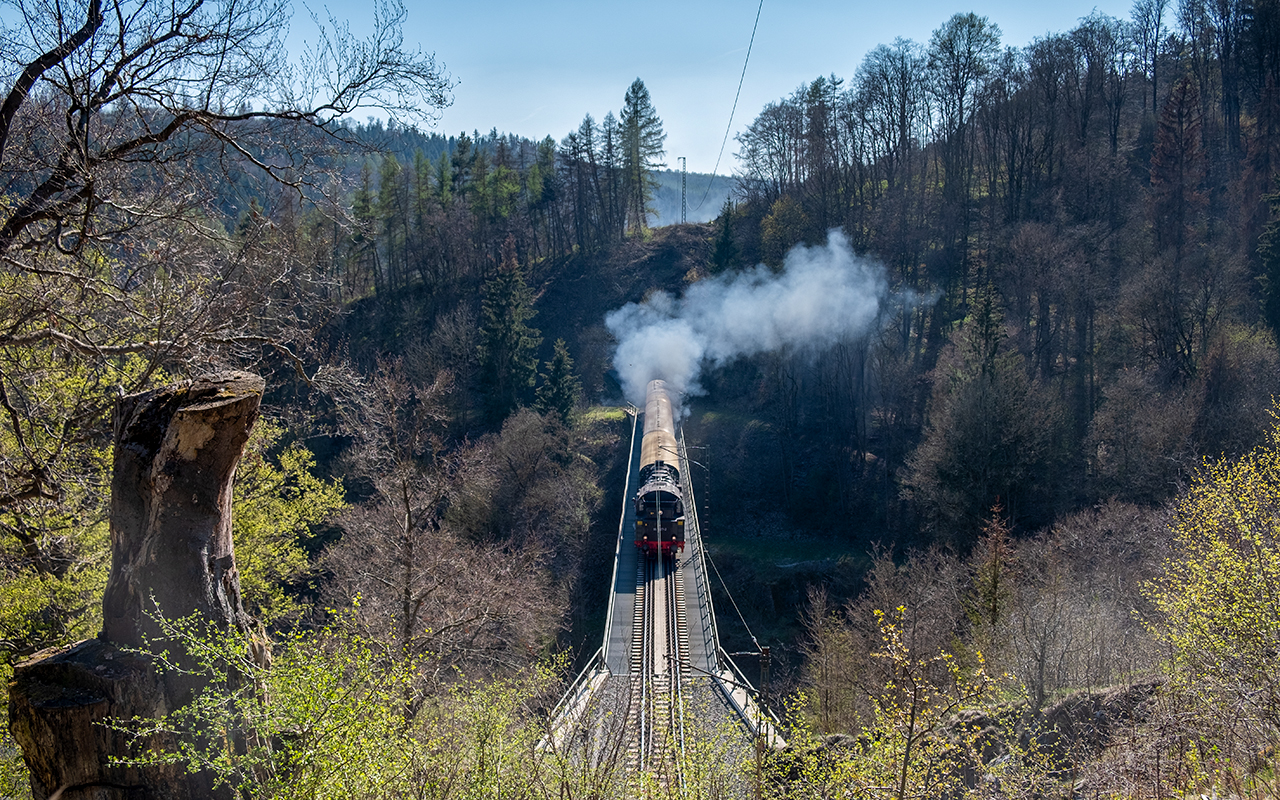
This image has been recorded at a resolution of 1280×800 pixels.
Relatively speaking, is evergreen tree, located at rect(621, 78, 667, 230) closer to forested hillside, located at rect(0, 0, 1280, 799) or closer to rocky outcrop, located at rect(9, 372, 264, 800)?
forested hillside, located at rect(0, 0, 1280, 799)

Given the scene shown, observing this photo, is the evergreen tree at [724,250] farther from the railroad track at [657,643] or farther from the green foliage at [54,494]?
the green foliage at [54,494]

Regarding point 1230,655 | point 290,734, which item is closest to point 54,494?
point 290,734

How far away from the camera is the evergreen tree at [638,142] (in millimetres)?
59156

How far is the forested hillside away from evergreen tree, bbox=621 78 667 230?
28cm

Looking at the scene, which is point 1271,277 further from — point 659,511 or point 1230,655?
point 1230,655

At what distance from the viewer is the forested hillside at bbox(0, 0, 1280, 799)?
623cm

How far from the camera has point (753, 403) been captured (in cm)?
4147

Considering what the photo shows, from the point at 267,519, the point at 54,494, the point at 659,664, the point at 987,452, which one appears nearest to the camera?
the point at 54,494

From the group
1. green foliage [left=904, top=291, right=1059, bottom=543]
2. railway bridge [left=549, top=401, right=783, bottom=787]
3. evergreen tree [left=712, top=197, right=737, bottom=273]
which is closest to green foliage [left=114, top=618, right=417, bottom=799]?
railway bridge [left=549, top=401, right=783, bottom=787]

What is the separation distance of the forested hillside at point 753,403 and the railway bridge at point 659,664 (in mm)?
1836

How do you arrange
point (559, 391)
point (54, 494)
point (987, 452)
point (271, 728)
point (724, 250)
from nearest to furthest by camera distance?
1. point (271, 728)
2. point (54, 494)
3. point (987, 452)
4. point (559, 391)
5. point (724, 250)

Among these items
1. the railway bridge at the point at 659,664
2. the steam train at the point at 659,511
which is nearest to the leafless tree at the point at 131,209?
the railway bridge at the point at 659,664

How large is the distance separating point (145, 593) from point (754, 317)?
126 feet

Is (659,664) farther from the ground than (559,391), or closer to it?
closer to it
